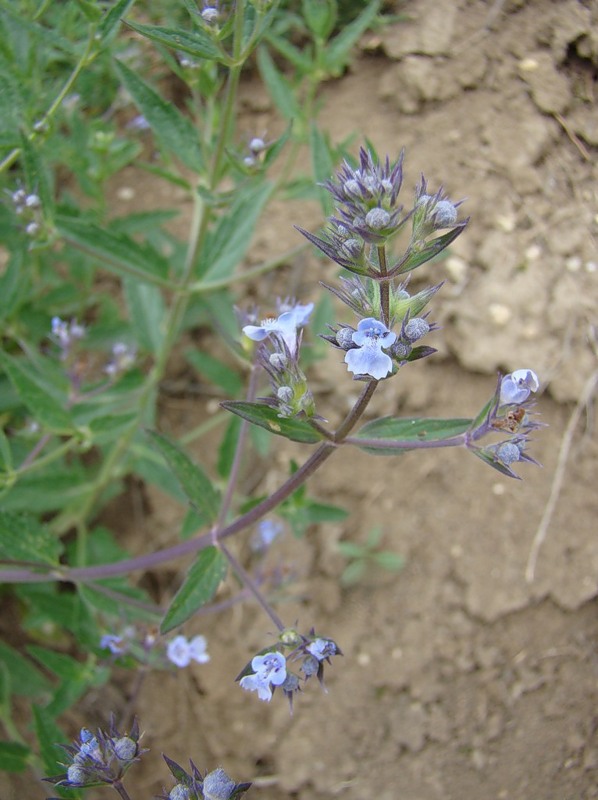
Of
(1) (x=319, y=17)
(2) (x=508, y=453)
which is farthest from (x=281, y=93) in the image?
(2) (x=508, y=453)

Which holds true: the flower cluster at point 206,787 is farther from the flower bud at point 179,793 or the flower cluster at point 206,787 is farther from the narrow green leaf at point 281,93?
the narrow green leaf at point 281,93

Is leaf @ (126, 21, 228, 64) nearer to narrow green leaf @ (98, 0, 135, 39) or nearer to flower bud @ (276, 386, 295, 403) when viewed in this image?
narrow green leaf @ (98, 0, 135, 39)

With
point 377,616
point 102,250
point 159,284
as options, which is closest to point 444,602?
point 377,616

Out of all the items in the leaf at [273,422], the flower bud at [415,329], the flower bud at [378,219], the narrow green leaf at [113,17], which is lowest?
the leaf at [273,422]

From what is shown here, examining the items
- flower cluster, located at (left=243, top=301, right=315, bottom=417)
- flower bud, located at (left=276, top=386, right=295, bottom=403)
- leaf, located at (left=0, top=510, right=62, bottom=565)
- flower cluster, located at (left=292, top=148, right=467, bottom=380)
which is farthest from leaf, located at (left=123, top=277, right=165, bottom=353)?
flower cluster, located at (left=292, top=148, right=467, bottom=380)

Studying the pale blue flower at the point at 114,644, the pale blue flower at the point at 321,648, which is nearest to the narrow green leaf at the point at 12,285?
the pale blue flower at the point at 114,644
